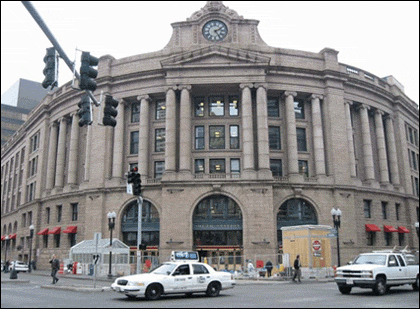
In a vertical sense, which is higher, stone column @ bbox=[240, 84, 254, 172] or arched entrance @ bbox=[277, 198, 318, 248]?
stone column @ bbox=[240, 84, 254, 172]

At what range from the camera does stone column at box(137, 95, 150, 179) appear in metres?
45.3

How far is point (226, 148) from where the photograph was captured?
45375 millimetres

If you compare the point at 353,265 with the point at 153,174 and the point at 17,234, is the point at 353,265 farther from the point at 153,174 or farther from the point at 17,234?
the point at 17,234

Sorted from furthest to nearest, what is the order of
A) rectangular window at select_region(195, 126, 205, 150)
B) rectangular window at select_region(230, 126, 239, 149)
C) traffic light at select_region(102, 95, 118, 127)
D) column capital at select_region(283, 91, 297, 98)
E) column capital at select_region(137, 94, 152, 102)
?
column capital at select_region(137, 94, 152, 102)
column capital at select_region(283, 91, 297, 98)
rectangular window at select_region(195, 126, 205, 150)
rectangular window at select_region(230, 126, 239, 149)
traffic light at select_region(102, 95, 118, 127)

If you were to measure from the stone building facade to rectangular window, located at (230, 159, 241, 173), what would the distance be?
0.49 ft

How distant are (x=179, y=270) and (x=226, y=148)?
2822cm

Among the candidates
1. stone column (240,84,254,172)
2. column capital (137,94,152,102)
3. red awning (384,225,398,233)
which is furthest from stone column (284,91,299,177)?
column capital (137,94,152,102)

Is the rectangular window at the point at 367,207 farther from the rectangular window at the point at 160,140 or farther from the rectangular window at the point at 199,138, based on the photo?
the rectangular window at the point at 160,140

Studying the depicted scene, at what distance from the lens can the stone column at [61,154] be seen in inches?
2116

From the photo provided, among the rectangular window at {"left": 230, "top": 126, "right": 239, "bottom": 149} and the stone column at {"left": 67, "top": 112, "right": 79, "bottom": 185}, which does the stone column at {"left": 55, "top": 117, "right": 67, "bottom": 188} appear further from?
the rectangular window at {"left": 230, "top": 126, "right": 239, "bottom": 149}

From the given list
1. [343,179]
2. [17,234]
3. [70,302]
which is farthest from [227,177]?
[17,234]

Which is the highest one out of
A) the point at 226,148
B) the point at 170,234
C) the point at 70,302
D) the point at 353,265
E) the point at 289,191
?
the point at 226,148

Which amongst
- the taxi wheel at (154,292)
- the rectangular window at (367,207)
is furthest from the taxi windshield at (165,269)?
the rectangular window at (367,207)

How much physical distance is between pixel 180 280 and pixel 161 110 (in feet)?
108
